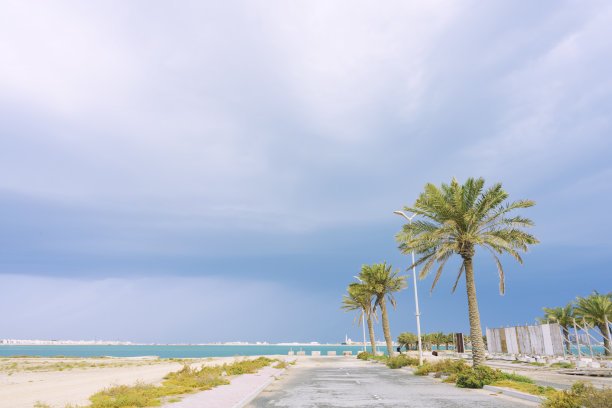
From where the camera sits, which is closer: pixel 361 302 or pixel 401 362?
pixel 401 362

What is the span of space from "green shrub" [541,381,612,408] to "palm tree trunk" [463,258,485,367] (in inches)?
377

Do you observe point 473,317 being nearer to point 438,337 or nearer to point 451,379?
point 451,379

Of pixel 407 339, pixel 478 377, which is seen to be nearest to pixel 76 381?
pixel 478 377

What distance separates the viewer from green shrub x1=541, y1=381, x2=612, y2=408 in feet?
32.9

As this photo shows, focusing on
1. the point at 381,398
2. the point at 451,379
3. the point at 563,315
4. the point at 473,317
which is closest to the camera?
the point at 381,398

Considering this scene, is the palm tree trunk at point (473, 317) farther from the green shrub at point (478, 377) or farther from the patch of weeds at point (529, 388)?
the patch of weeds at point (529, 388)

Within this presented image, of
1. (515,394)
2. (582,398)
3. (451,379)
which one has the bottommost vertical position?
(451,379)

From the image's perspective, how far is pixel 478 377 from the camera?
1891 cm

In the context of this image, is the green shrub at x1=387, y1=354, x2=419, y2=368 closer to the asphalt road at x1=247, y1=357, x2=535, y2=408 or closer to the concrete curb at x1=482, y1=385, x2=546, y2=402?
the asphalt road at x1=247, y1=357, x2=535, y2=408

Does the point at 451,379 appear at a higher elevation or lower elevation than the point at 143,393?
lower

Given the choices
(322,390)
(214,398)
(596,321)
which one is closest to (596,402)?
(322,390)

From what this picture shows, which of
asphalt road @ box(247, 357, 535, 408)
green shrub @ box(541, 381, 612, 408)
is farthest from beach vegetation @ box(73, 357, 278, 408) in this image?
green shrub @ box(541, 381, 612, 408)

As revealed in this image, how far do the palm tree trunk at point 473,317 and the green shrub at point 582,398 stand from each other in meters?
9.56

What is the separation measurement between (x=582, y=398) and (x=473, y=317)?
11.5 m
